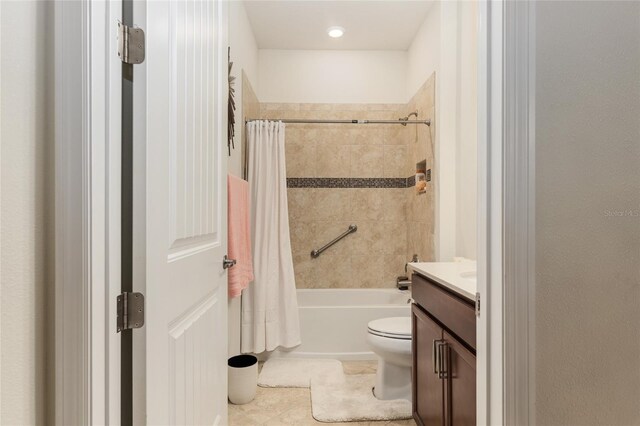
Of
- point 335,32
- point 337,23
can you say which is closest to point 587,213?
point 337,23

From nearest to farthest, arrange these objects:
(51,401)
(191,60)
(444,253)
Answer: (51,401) < (191,60) < (444,253)

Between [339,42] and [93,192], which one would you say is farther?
[339,42]

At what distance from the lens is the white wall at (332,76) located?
3.56 m

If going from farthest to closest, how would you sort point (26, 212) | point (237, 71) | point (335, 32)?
1. point (335, 32)
2. point (237, 71)
3. point (26, 212)

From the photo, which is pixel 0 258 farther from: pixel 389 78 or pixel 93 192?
pixel 389 78

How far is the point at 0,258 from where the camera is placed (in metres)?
0.66

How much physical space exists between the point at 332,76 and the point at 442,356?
2.81 meters

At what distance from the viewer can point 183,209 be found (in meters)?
1.16

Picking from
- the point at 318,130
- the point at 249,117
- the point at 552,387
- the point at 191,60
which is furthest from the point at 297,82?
the point at 552,387

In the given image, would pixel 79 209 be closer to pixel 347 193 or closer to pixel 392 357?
A: pixel 392 357

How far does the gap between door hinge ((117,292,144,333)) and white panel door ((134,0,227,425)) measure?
0.02 metres

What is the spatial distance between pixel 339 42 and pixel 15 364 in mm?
3317

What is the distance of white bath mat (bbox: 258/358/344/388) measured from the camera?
2500mm

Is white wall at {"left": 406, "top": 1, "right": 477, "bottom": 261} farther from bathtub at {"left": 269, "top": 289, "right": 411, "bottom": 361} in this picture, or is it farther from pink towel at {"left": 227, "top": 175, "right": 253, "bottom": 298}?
pink towel at {"left": 227, "top": 175, "right": 253, "bottom": 298}
